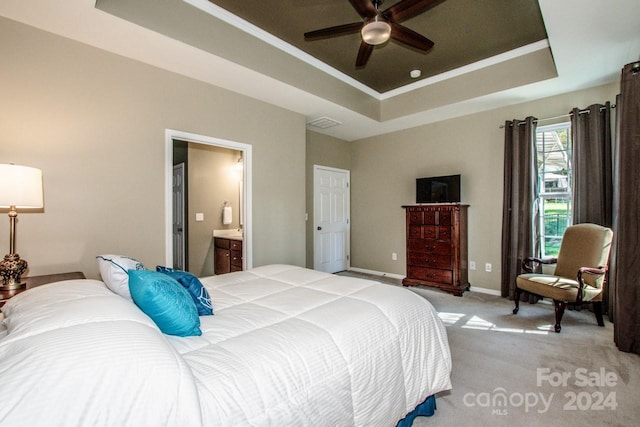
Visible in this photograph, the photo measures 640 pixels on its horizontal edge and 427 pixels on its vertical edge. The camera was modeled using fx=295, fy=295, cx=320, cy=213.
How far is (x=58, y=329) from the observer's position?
34.5 inches

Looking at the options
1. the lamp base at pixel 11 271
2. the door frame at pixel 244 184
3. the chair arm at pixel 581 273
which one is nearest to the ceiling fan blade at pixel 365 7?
the door frame at pixel 244 184

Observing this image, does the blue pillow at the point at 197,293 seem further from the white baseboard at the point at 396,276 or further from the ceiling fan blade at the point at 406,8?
the white baseboard at the point at 396,276

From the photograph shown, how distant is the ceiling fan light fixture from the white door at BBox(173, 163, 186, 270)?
148 inches

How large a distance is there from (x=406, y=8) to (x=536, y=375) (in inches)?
114

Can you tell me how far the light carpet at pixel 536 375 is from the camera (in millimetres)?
1721

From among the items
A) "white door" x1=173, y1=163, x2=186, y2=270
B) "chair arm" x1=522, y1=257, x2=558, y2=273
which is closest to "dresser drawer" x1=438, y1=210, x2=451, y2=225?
"chair arm" x1=522, y1=257, x2=558, y2=273

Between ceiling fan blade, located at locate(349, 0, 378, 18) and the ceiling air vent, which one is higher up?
ceiling fan blade, located at locate(349, 0, 378, 18)

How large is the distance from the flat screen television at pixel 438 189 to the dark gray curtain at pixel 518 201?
619 mm

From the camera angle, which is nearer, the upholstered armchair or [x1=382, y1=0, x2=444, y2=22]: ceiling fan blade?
[x1=382, y1=0, x2=444, y2=22]: ceiling fan blade

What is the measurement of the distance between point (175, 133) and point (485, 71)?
3731 millimetres

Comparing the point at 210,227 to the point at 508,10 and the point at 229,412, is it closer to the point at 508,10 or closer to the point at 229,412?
the point at 229,412

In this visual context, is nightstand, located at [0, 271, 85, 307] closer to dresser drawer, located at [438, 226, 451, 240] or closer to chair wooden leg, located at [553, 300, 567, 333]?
dresser drawer, located at [438, 226, 451, 240]

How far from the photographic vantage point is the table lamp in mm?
1742

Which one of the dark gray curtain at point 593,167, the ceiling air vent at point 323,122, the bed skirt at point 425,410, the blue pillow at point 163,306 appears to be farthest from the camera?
the ceiling air vent at point 323,122
